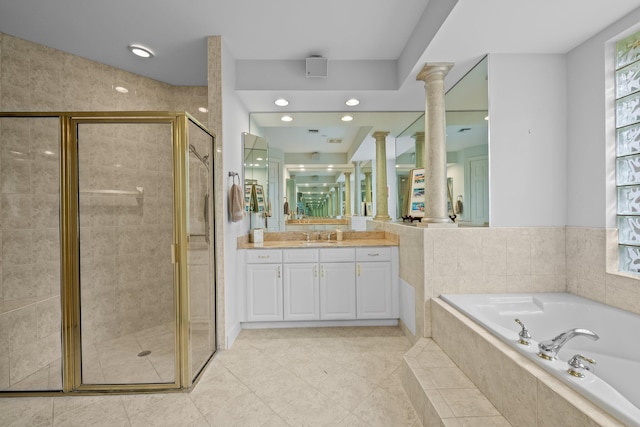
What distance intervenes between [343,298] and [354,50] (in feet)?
7.61

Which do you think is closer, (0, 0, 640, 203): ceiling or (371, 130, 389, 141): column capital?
(0, 0, 640, 203): ceiling

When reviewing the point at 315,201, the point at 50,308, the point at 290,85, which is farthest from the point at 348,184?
the point at 50,308

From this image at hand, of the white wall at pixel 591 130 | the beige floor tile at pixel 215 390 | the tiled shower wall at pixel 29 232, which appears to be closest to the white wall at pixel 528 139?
the white wall at pixel 591 130

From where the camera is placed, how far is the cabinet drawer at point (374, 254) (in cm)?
293

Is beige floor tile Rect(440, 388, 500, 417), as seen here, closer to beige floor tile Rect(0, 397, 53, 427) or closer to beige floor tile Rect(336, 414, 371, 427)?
beige floor tile Rect(336, 414, 371, 427)

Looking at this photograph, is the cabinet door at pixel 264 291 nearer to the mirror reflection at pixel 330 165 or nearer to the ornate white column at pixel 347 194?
the mirror reflection at pixel 330 165

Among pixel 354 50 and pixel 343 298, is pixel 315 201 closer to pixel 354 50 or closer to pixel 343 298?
pixel 343 298

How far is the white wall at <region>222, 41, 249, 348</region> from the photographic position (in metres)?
2.53

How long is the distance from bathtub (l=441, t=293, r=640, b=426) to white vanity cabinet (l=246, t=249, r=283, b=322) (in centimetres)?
152

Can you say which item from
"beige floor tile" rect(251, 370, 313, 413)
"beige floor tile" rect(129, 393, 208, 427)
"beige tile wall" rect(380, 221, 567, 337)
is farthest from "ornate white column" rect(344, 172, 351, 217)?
"beige floor tile" rect(129, 393, 208, 427)

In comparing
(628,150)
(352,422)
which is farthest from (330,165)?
(352,422)

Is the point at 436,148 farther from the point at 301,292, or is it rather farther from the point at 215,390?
Answer: the point at 215,390

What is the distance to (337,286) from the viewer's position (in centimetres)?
291

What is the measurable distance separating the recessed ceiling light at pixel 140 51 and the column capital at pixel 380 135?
95.5 inches
